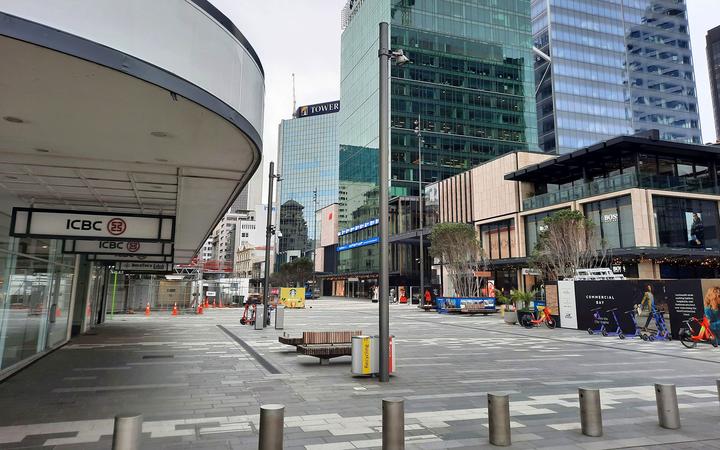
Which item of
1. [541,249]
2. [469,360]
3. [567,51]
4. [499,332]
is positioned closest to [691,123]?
[567,51]

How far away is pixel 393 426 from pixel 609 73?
113 m

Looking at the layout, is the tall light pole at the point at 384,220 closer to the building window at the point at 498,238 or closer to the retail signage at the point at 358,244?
the building window at the point at 498,238

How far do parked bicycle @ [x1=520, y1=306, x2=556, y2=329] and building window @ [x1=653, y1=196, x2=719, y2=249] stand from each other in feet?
52.6

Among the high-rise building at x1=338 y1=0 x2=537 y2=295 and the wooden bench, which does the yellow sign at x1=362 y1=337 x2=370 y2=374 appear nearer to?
the wooden bench

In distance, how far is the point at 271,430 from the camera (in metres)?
4.66

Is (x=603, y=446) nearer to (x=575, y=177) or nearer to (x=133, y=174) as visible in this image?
(x=133, y=174)

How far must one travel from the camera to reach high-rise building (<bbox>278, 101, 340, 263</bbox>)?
165375mm

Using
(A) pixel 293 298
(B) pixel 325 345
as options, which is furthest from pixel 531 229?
(B) pixel 325 345

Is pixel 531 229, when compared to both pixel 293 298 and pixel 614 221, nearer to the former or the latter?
pixel 614 221

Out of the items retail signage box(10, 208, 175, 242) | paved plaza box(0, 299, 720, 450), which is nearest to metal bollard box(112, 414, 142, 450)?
paved plaza box(0, 299, 720, 450)

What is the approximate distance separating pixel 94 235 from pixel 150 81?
21.8ft

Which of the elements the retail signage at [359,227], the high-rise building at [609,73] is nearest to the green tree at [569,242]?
the retail signage at [359,227]

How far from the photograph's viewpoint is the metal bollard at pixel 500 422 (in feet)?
18.4

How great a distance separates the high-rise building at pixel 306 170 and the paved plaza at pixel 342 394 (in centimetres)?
14738
